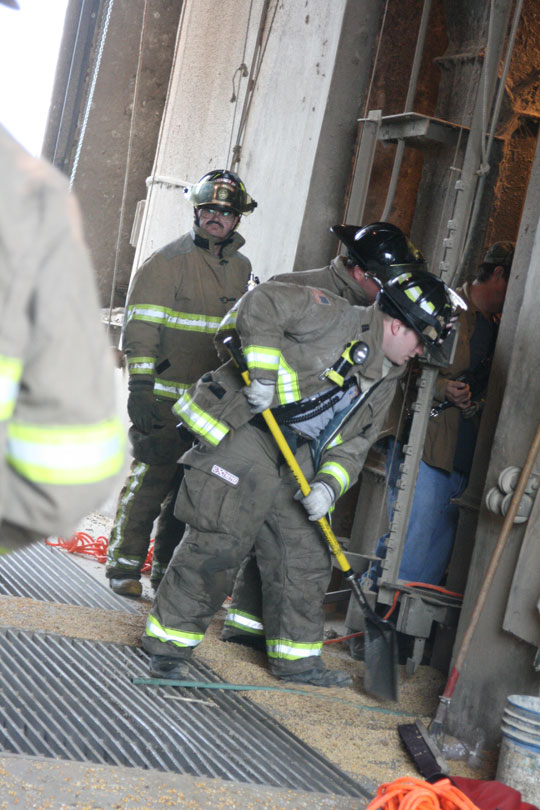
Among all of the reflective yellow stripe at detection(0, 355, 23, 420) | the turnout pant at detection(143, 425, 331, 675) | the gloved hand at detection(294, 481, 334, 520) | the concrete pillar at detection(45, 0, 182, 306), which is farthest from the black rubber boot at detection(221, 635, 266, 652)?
the concrete pillar at detection(45, 0, 182, 306)

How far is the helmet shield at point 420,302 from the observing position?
160 inches

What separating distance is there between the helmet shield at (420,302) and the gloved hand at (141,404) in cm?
155

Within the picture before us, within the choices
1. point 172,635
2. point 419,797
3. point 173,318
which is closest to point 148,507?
point 173,318

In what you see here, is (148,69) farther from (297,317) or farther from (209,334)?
(297,317)

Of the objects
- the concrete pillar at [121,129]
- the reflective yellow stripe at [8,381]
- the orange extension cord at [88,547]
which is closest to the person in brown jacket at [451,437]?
the orange extension cord at [88,547]

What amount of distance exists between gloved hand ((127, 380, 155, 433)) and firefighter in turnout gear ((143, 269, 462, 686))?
2.69 feet

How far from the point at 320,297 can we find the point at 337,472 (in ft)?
2.56

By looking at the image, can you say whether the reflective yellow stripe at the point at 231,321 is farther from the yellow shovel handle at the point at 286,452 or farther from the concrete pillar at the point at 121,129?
the concrete pillar at the point at 121,129

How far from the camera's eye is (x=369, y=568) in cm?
507

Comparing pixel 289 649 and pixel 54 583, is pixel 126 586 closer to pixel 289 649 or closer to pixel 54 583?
pixel 54 583

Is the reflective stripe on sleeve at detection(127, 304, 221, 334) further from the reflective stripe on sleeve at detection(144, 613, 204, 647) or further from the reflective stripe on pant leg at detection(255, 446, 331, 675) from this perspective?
the reflective stripe on sleeve at detection(144, 613, 204, 647)

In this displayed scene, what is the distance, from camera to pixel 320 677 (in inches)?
171

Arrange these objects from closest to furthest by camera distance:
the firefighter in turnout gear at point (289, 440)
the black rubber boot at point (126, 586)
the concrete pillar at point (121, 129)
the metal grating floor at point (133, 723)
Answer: the metal grating floor at point (133, 723), the firefighter in turnout gear at point (289, 440), the black rubber boot at point (126, 586), the concrete pillar at point (121, 129)

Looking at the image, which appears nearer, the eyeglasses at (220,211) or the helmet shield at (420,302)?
the helmet shield at (420,302)
